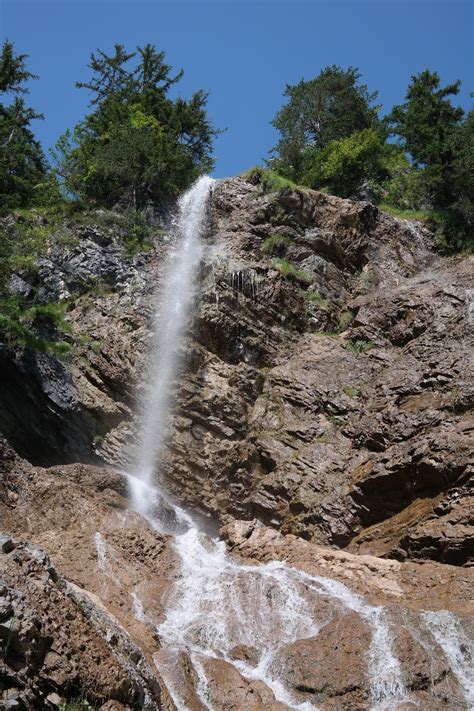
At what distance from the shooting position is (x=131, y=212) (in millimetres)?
25094

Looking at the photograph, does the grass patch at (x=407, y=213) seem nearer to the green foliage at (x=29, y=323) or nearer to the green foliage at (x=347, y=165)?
the green foliage at (x=347, y=165)

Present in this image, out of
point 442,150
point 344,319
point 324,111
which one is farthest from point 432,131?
point 344,319

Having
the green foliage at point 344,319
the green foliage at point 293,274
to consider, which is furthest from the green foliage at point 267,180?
the green foliage at point 344,319

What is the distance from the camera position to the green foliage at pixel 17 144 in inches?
1033

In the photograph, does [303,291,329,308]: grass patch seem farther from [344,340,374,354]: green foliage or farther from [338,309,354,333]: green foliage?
[344,340,374,354]: green foliage

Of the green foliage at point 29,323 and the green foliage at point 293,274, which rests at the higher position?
the green foliage at point 293,274

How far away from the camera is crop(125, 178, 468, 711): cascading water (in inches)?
379

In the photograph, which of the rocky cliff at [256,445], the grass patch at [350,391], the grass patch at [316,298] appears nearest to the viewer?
the rocky cliff at [256,445]

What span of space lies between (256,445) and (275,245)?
8.93m

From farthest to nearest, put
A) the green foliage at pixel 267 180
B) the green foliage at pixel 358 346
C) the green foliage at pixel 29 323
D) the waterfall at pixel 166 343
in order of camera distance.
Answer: the green foliage at pixel 267 180
the green foliage at pixel 358 346
the green foliage at pixel 29 323
the waterfall at pixel 166 343

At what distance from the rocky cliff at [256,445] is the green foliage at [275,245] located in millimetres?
53

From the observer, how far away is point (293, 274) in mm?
22719

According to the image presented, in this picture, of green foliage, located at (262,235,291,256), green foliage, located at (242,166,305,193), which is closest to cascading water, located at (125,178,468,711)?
green foliage, located at (262,235,291,256)

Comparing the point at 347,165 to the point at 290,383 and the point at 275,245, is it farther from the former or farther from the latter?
the point at 290,383
